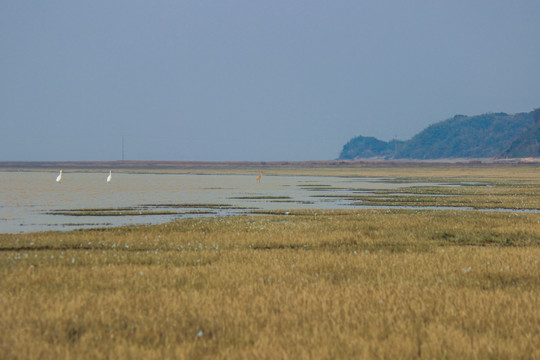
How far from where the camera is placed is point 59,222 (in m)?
29.5

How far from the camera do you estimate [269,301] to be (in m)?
10.4

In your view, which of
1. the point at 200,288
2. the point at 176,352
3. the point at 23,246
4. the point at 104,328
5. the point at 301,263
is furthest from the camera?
the point at 23,246

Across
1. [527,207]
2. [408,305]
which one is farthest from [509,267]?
[527,207]

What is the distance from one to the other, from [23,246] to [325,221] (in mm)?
14709

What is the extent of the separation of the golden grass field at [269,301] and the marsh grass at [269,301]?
0.03 meters

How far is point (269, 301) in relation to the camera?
34.1 ft

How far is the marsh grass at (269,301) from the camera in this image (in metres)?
7.79

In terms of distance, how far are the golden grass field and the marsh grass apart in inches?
1.3

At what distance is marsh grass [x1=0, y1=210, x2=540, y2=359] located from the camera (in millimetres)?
7785

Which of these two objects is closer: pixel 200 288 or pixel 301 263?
pixel 200 288

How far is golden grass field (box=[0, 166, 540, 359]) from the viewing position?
7.75 meters

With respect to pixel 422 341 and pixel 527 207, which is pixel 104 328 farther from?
pixel 527 207

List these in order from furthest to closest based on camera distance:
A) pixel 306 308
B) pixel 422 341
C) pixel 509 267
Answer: pixel 509 267 → pixel 306 308 → pixel 422 341

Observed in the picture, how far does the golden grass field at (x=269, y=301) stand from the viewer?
25.4 ft
